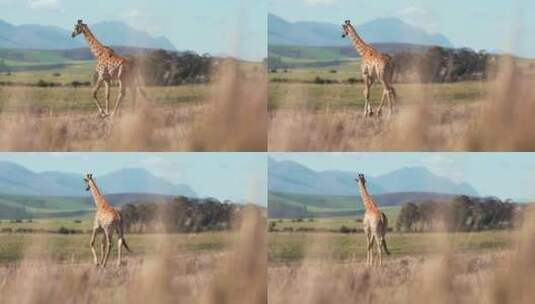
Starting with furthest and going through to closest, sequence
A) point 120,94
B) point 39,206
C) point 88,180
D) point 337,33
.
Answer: point 337,33, point 120,94, point 88,180, point 39,206

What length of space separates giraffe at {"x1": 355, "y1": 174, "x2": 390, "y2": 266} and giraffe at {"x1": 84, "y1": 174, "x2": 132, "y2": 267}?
179cm

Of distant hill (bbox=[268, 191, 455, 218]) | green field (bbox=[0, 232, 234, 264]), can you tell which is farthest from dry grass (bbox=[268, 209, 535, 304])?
green field (bbox=[0, 232, 234, 264])

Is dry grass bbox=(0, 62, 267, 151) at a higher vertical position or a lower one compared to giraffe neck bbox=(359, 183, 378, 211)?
higher

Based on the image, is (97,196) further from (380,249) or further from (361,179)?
(380,249)

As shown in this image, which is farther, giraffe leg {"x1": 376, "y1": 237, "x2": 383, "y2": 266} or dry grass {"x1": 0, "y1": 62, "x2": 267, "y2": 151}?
giraffe leg {"x1": 376, "y1": 237, "x2": 383, "y2": 266}

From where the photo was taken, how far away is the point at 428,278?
29.2ft

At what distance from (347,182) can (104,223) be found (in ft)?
6.03

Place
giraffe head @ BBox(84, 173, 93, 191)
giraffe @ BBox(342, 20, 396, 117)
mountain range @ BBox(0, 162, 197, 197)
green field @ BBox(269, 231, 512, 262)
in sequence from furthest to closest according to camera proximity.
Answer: giraffe @ BBox(342, 20, 396, 117) → green field @ BBox(269, 231, 512, 262) → giraffe head @ BBox(84, 173, 93, 191) → mountain range @ BBox(0, 162, 197, 197)

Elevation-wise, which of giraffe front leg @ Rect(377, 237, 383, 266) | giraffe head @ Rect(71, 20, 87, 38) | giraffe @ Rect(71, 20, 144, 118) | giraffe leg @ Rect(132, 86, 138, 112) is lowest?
giraffe front leg @ Rect(377, 237, 383, 266)

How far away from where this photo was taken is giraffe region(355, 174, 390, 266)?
8922 millimetres

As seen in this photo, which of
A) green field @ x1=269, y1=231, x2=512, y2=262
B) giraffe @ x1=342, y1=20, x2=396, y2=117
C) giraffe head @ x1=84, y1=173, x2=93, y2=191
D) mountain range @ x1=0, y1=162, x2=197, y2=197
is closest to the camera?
mountain range @ x1=0, y1=162, x2=197, y2=197

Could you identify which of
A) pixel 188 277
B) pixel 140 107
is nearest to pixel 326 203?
pixel 188 277

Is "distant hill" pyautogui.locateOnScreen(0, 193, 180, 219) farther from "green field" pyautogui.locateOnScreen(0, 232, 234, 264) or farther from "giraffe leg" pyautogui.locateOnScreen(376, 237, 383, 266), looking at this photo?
"giraffe leg" pyautogui.locateOnScreen(376, 237, 383, 266)

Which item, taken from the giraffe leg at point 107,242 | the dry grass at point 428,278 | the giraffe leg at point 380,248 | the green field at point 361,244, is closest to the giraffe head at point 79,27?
the giraffe leg at point 107,242
